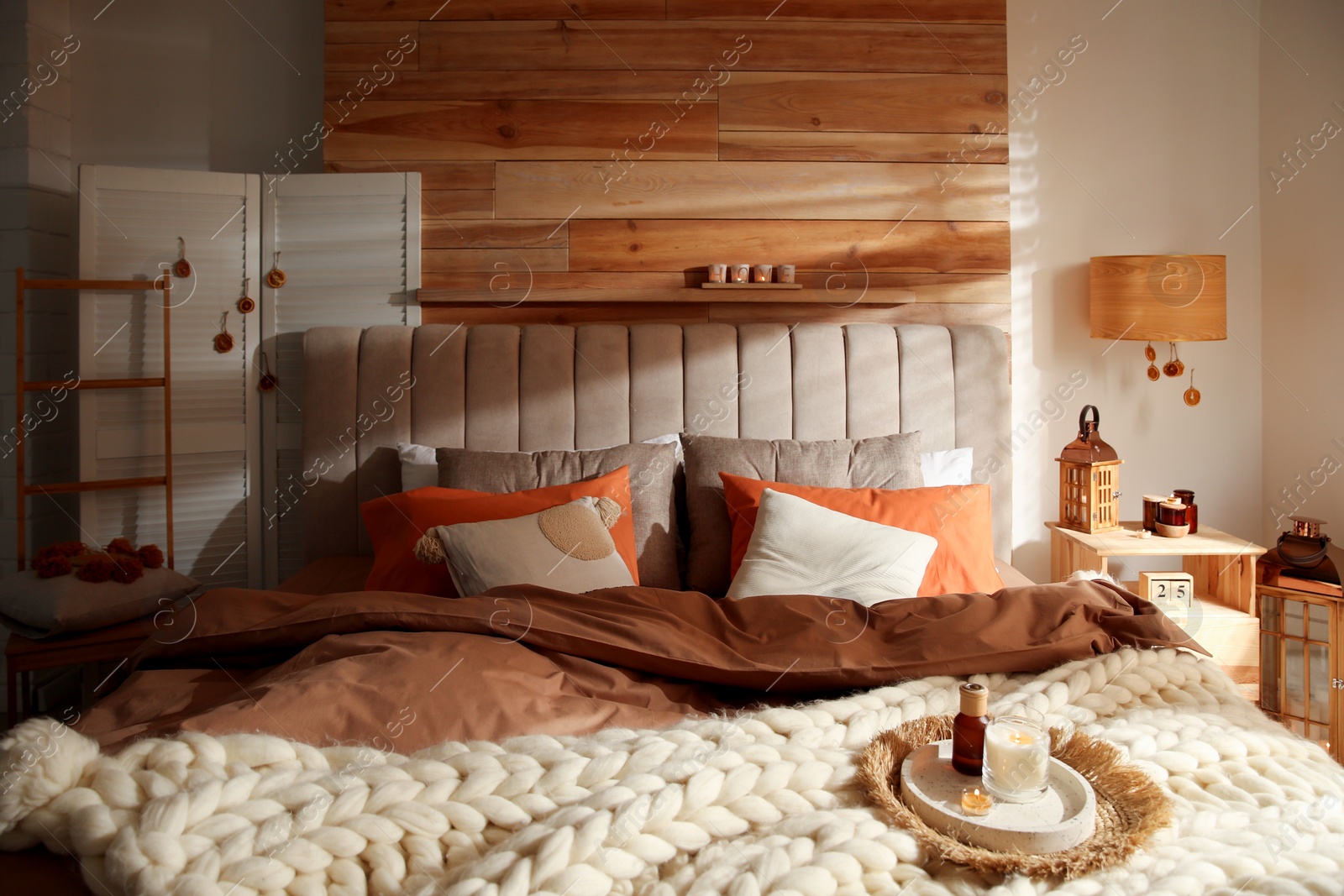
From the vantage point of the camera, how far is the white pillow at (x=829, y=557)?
6.98ft

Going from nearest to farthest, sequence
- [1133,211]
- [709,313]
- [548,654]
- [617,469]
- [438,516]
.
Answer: [548,654]
[438,516]
[617,469]
[709,313]
[1133,211]

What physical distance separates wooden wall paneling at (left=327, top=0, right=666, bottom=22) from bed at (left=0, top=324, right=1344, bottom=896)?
1830 mm

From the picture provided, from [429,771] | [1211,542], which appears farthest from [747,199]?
[429,771]

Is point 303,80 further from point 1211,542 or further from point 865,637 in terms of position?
point 1211,542

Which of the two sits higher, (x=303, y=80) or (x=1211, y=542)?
(x=303, y=80)

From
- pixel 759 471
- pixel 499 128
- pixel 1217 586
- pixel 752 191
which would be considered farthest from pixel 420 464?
pixel 1217 586

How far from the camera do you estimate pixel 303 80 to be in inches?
121

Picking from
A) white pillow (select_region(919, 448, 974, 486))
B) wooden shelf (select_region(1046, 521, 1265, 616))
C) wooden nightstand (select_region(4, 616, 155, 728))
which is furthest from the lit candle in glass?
wooden nightstand (select_region(4, 616, 155, 728))

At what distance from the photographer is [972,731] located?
122 cm

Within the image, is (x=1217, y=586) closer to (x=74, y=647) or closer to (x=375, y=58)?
(x=375, y=58)

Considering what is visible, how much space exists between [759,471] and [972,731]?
4.53 ft

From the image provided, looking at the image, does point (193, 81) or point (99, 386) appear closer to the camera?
point (99, 386)

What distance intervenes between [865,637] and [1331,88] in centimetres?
251

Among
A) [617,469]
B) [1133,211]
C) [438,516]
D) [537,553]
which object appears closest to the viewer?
[537,553]
